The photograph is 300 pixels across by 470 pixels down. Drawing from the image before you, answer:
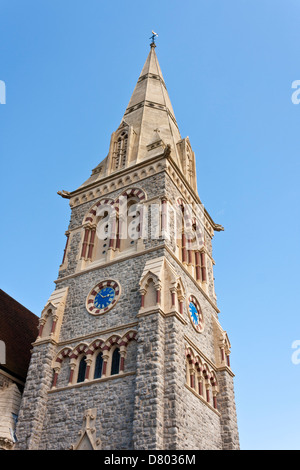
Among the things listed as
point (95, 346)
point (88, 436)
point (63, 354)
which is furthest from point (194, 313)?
point (88, 436)

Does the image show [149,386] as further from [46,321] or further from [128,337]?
[46,321]

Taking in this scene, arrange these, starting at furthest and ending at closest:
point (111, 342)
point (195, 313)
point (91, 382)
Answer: point (195, 313), point (111, 342), point (91, 382)

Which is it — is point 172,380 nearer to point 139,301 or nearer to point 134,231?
point 139,301

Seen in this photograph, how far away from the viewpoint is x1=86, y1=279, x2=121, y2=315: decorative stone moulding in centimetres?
1916

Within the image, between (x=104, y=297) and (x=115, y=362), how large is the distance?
3.27m

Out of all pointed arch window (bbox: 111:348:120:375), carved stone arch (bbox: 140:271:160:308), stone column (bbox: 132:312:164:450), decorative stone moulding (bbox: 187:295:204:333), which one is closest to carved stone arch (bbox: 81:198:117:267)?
carved stone arch (bbox: 140:271:160:308)

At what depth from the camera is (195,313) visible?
2055 cm

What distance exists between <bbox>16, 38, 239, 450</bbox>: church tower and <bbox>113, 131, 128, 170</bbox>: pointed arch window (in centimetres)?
10

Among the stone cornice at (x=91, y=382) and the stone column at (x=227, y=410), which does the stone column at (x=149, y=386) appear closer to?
the stone cornice at (x=91, y=382)

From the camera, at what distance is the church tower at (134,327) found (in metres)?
15.5

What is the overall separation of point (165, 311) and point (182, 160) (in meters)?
12.5

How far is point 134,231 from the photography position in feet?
71.8

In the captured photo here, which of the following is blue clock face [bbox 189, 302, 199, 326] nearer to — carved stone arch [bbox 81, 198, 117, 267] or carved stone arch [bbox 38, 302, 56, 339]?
carved stone arch [bbox 81, 198, 117, 267]
